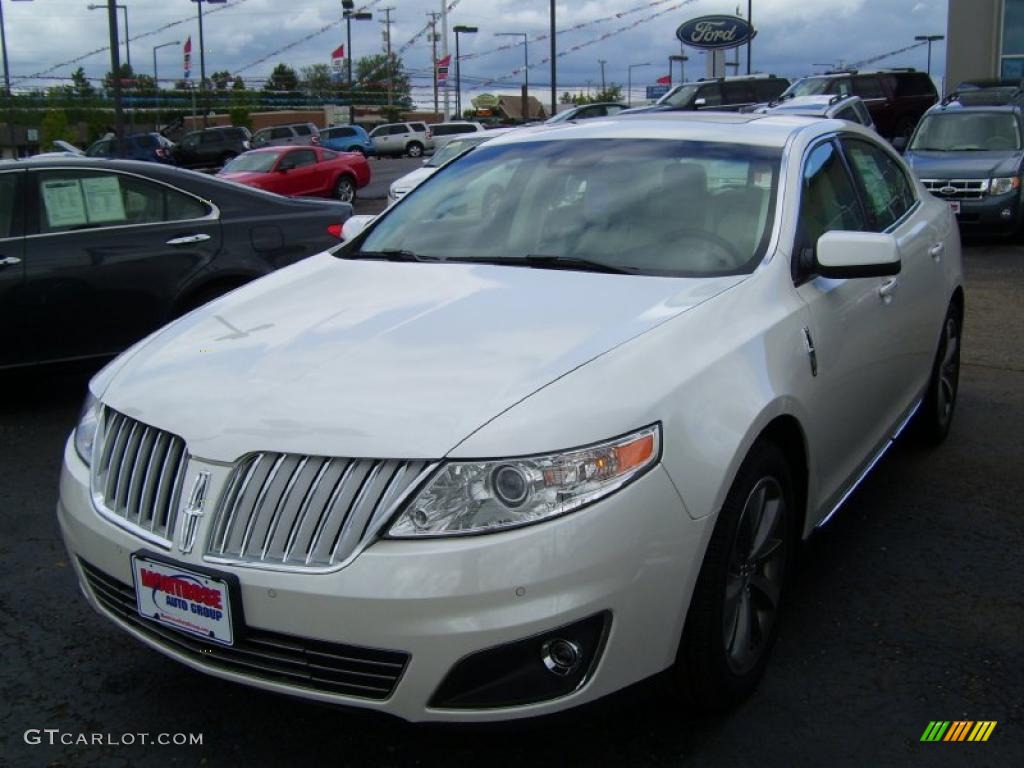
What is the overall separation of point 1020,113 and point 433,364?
1420 cm

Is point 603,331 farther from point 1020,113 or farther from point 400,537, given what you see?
point 1020,113

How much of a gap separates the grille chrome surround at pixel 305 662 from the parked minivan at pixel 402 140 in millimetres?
49810

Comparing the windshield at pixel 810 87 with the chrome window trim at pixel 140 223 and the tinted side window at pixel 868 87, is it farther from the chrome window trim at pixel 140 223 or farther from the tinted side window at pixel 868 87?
the chrome window trim at pixel 140 223

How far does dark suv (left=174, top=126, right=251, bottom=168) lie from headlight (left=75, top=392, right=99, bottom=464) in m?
39.4

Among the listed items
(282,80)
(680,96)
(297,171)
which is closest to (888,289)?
(297,171)

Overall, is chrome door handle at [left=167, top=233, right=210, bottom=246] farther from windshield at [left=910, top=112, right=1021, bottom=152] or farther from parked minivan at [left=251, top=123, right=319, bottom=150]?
parked minivan at [left=251, top=123, right=319, bottom=150]

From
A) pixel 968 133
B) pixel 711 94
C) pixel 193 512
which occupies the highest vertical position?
pixel 711 94

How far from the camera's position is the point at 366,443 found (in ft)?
8.20

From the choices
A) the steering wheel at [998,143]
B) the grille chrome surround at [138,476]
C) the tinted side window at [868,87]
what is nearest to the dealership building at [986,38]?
the tinted side window at [868,87]

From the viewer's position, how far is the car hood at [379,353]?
101 inches

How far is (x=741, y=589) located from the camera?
3014 mm

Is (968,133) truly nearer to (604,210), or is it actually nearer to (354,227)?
(354,227)

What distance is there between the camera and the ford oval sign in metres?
36.8

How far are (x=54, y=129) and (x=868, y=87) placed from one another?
3789 cm
